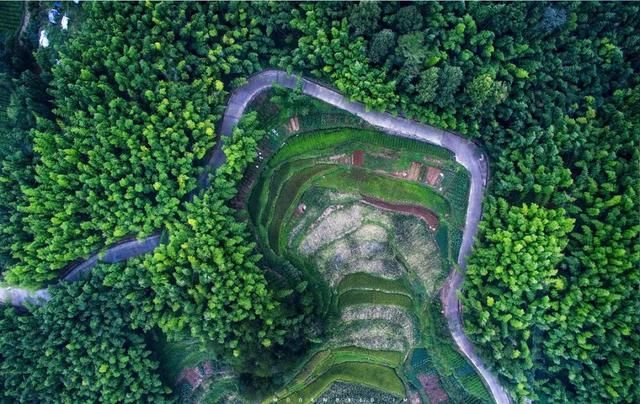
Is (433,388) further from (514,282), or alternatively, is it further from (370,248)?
(370,248)

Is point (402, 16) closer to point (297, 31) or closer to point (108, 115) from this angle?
point (297, 31)

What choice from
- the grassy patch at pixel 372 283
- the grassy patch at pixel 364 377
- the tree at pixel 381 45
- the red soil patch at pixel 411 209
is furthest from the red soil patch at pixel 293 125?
the grassy patch at pixel 364 377

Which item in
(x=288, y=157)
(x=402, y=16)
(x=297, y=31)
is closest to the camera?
(x=402, y=16)

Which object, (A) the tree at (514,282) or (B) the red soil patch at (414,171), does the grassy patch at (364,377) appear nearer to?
(A) the tree at (514,282)

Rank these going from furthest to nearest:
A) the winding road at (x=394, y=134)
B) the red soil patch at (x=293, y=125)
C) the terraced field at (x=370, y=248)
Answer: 1. the terraced field at (x=370, y=248)
2. the red soil patch at (x=293, y=125)
3. the winding road at (x=394, y=134)

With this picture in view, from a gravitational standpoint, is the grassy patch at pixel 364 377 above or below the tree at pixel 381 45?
below

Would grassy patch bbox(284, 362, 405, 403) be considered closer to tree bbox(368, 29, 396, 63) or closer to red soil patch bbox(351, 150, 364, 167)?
red soil patch bbox(351, 150, 364, 167)

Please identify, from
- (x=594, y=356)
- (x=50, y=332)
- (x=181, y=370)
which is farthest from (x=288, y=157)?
(x=594, y=356)
